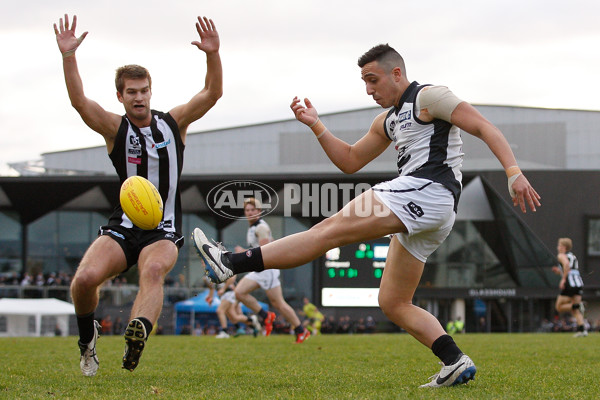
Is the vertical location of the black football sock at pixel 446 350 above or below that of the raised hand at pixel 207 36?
below

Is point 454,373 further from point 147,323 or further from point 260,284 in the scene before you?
point 260,284

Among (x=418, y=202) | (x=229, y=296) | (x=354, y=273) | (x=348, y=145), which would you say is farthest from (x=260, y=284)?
(x=354, y=273)

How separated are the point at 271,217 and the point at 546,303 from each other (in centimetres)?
1565

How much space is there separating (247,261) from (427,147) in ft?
4.97

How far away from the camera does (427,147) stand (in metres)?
5.84

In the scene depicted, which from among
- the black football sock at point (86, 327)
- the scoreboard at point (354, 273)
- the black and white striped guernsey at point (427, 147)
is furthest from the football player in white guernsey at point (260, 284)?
the scoreboard at point (354, 273)

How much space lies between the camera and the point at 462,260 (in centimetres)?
4297

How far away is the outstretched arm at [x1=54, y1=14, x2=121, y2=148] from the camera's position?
6703 mm

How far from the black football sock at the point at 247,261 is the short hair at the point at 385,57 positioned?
167 cm

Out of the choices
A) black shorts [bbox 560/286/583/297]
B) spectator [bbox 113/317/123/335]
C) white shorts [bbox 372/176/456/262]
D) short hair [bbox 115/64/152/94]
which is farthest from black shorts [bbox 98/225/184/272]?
spectator [bbox 113/317/123/335]

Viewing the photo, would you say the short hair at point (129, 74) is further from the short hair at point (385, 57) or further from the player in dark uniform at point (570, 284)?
the player in dark uniform at point (570, 284)

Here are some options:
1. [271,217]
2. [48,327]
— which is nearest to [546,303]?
[271,217]

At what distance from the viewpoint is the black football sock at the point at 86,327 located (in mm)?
6891

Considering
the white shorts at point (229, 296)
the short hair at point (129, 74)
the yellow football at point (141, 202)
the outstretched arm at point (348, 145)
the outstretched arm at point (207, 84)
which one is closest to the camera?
the yellow football at point (141, 202)
